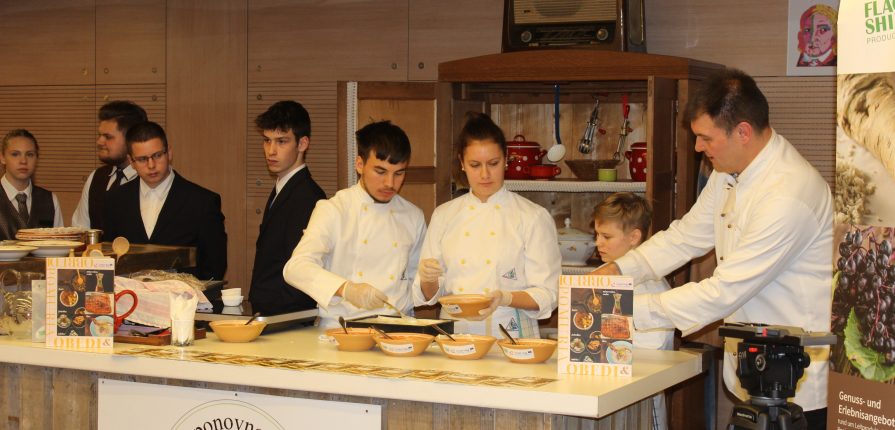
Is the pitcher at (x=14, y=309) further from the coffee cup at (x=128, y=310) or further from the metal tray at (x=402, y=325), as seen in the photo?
the metal tray at (x=402, y=325)

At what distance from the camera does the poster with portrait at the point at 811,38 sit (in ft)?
16.6

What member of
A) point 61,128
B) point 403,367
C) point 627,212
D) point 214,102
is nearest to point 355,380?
point 403,367

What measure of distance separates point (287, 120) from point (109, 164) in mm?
1493

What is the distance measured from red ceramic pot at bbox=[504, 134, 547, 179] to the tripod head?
2679mm

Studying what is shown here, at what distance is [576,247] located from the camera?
16.9 feet

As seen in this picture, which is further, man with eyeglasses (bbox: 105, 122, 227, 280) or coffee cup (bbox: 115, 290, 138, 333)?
man with eyeglasses (bbox: 105, 122, 227, 280)

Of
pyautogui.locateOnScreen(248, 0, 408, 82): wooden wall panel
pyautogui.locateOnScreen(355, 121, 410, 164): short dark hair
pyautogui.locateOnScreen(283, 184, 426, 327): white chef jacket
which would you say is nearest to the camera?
pyautogui.locateOnScreen(355, 121, 410, 164): short dark hair

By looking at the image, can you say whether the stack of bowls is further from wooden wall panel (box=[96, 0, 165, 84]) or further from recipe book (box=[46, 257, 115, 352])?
wooden wall panel (box=[96, 0, 165, 84])

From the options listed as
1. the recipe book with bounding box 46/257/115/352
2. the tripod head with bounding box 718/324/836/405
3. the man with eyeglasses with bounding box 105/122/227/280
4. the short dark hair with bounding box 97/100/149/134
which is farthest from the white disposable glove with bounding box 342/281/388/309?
the short dark hair with bounding box 97/100/149/134

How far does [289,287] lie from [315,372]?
4.77 feet

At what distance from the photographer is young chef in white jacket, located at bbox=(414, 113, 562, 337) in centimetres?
378

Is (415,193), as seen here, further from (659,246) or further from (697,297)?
(697,297)

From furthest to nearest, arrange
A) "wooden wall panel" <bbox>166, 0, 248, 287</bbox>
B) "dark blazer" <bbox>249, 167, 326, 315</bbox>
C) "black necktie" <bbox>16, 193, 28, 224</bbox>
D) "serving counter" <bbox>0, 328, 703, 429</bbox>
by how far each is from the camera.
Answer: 1. "wooden wall panel" <bbox>166, 0, 248, 287</bbox>
2. "black necktie" <bbox>16, 193, 28, 224</bbox>
3. "dark blazer" <bbox>249, 167, 326, 315</bbox>
4. "serving counter" <bbox>0, 328, 703, 429</bbox>

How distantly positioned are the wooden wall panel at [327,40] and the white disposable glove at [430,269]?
2495mm
